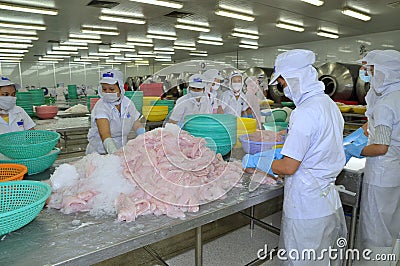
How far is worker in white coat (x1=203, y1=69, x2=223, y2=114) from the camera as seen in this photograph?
2.81 m

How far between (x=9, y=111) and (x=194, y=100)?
1.79m

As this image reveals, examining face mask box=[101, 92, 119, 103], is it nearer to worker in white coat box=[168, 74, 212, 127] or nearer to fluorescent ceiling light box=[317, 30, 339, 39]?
worker in white coat box=[168, 74, 212, 127]

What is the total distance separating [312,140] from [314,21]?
689 centimetres

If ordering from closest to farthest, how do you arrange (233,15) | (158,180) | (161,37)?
(158,180) < (233,15) < (161,37)

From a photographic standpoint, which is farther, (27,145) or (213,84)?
(213,84)

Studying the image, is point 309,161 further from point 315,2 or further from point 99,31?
point 99,31

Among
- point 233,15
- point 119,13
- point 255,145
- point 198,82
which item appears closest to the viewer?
point 255,145

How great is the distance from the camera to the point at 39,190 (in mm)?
1146

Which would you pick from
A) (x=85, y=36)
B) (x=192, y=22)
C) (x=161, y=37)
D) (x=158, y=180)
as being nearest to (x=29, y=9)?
(x=85, y=36)

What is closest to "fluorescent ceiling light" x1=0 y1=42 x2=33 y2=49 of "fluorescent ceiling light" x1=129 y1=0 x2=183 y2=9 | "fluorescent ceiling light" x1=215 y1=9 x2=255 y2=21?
"fluorescent ceiling light" x1=129 y1=0 x2=183 y2=9

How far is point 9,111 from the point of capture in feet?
8.81

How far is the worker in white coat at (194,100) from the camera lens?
288 cm

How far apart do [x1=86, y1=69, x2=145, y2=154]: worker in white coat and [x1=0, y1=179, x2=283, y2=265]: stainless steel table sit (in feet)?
3.45

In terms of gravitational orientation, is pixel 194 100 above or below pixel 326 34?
below
